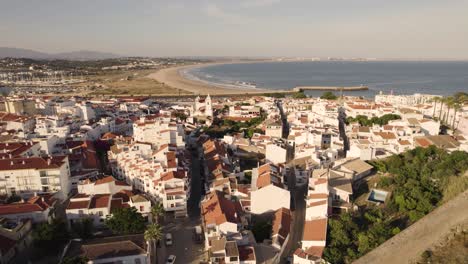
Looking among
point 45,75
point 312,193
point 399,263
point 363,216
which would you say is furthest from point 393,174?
point 45,75

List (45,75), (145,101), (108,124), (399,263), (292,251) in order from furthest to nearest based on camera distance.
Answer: (45,75), (145,101), (108,124), (292,251), (399,263)

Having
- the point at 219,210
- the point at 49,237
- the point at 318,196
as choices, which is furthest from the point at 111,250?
the point at 318,196

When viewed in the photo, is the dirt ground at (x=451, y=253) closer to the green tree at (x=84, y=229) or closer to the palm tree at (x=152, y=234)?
the palm tree at (x=152, y=234)

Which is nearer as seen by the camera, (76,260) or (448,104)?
(76,260)

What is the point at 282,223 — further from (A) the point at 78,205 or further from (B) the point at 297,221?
(A) the point at 78,205

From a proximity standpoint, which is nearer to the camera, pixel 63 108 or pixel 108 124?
pixel 108 124

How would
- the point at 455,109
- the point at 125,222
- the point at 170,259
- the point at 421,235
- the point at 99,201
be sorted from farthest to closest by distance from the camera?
the point at 455,109 < the point at 99,201 < the point at 421,235 < the point at 125,222 < the point at 170,259

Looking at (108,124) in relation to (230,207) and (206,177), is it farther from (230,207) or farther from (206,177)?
(230,207)

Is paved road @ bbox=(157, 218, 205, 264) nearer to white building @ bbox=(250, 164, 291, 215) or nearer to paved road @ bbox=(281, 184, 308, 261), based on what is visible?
white building @ bbox=(250, 164, 291, 215)
